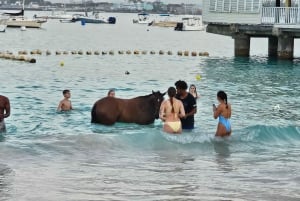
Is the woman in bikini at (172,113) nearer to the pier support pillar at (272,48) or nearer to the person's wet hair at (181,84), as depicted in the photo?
the person's wet hair at (181,84)

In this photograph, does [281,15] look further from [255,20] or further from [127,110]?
[127,110]

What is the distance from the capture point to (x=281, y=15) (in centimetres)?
4712

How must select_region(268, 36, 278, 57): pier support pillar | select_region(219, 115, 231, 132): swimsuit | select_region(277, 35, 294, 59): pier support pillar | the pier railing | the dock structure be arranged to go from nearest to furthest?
select_region(219, 115, 231, 132): swimsuit
the pier railing
the dock structure
select_region(277, 35, 294, 59): pier support pillar
select_region(268, 36, 278, 57): pier support pillar

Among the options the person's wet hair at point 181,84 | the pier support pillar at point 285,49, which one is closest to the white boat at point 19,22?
the pier support pillar at point 285,49

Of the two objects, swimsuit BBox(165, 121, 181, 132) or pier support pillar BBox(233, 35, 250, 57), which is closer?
swimsuit BBox(165, 121, 181, 132)

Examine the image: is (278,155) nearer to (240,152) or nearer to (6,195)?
(240,152)

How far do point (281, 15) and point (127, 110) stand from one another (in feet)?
91.4

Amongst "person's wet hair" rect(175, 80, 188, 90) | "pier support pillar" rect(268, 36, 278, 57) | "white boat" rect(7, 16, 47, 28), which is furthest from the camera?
"white boat" rect(7, 16, 47, 28)

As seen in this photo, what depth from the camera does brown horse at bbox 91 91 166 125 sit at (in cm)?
2105

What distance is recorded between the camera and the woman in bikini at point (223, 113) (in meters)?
17.5

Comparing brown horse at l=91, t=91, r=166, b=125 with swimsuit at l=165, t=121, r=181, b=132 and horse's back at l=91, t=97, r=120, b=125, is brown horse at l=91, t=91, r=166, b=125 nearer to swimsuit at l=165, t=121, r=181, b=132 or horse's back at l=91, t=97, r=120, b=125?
horse's back at l=91, t=97, r=120, b=125

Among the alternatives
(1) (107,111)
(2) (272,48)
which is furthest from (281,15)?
(1) (107,111)

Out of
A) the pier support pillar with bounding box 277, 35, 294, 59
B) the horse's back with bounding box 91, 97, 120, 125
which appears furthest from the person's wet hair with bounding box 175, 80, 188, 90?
the pier support pillar with bounding box 277, 35, 294, 59

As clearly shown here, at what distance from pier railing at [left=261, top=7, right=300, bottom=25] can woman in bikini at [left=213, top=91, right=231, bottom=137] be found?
28.6 metres
